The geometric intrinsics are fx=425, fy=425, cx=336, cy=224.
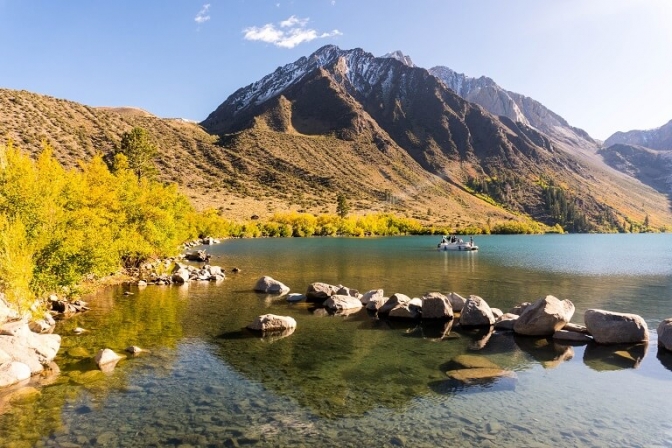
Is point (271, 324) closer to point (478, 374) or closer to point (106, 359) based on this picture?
point (106, 359)

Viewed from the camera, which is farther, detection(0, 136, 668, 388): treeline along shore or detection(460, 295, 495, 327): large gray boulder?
detection(460, 295, 495, 327): large gray boulder

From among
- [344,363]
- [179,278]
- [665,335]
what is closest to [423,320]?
→ [344,363]

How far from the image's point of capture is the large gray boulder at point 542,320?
83.1 feet

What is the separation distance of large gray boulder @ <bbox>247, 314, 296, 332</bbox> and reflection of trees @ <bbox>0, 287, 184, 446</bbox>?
4377mm

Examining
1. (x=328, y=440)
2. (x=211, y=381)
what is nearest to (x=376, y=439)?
(x=328, y=440)

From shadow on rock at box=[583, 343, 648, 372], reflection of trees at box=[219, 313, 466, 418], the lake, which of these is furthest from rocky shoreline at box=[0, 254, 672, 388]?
reflection of trees at box=[219, 313, 466, 418]

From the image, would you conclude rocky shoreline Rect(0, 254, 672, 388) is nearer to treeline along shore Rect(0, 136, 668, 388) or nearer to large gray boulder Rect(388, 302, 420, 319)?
large gray boulder Rect(388, 302, 420, 319)

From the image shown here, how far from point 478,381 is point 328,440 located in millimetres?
7778

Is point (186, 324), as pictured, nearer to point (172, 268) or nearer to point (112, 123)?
point (172, 268)

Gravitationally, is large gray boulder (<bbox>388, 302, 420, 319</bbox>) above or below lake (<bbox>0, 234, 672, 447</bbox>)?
above

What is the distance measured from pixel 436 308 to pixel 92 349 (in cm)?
2097

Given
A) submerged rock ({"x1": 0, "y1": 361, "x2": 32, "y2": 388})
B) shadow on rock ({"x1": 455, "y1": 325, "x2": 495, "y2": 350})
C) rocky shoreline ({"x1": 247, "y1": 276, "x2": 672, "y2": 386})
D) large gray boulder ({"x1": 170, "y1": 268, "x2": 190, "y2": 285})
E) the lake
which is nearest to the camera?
the lake

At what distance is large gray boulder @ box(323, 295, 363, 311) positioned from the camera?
107 feet

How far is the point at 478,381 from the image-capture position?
696 inches
